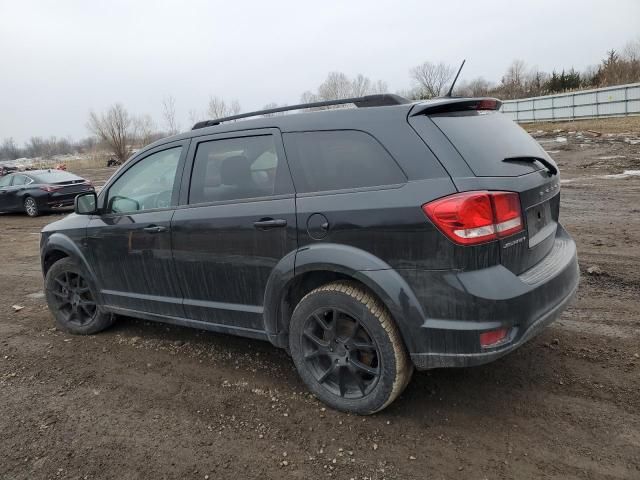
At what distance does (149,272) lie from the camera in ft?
13.1

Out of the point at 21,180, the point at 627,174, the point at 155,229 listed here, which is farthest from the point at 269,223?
the point at 21,180

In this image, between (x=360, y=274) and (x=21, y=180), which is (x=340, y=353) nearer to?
(x=360, y=274)

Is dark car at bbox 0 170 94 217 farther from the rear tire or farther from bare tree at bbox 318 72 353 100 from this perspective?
bare tree at bbox 318 72 353 100

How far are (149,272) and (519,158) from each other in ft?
9.25

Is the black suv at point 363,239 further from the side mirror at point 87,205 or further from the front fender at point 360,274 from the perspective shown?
the side mirror at point 87,205

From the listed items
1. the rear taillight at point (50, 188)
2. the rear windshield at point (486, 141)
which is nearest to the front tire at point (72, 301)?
the rear windshield at point (486, 141)

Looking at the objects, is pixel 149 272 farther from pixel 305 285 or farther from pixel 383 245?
pixel 383 245

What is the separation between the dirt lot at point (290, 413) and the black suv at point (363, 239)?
353 mm

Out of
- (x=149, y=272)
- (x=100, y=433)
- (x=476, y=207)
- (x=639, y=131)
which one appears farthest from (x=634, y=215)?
(x=639, y=131)

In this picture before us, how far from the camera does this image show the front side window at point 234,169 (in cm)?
333

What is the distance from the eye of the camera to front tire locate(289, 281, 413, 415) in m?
2.83

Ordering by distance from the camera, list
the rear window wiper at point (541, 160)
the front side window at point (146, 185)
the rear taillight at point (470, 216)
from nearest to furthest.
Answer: the rear taillight at point (470, 216)
the rear window wiper at point (541, 160)
the front side window at point (146, 185)

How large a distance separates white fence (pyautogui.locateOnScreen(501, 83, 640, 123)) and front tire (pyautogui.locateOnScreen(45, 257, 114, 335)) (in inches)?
1205

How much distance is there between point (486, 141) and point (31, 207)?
15.4 m
